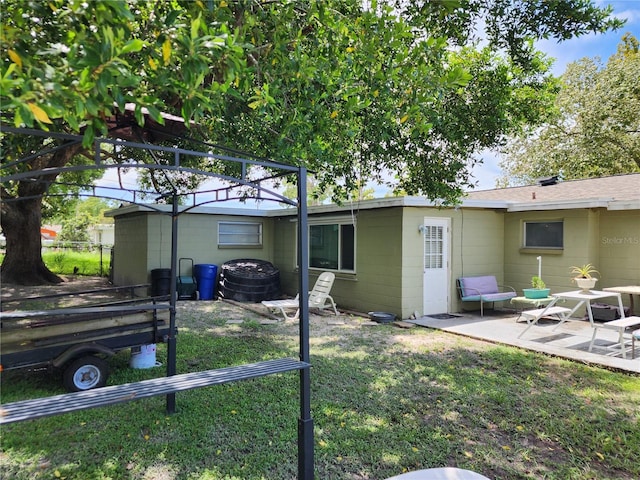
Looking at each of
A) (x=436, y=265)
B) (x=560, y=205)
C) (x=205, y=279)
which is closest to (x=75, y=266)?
(x=205, y=279)

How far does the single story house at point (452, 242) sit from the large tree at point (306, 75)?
161 cm

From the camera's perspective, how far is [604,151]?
17.5 metres

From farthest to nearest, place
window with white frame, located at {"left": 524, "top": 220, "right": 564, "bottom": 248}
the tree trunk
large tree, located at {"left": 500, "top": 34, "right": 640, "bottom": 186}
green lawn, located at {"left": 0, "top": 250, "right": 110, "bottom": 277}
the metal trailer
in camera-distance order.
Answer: green lawn, located at {"left": 0, "top": 250, "right": 110, "bottom": 277} < large tree, located at {"left": 500, "top": 34, "right": 640, "bottom": 186} < the tree trunk < window with white frame, located at {"left": 524, "top": 220, "right": 564, "bottom": 248} < the metal trailer

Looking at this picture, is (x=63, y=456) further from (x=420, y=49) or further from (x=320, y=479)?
(x=420, y=49)

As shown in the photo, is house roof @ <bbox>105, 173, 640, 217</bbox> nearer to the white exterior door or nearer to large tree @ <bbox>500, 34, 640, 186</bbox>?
the white exterior door

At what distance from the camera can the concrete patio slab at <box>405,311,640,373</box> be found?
5.45 meters

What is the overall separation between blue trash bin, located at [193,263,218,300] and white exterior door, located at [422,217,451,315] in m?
5.58

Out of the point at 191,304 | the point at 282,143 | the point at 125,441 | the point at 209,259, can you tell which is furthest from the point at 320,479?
the point at 209,259

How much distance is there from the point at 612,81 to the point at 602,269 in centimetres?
1152

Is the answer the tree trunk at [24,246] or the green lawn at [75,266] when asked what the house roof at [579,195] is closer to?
the tree trunk at [24,246]

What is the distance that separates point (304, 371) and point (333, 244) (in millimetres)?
7275

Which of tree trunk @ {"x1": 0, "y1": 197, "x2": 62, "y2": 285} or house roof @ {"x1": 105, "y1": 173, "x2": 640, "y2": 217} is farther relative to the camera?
tree trunk @ {"x1": 0, "y1": 197, "x2": 62, "y2": 285}

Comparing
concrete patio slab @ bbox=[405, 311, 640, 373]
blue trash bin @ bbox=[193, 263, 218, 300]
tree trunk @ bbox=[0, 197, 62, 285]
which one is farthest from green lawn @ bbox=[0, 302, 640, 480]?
tree trunk @ bbox=[0, 197, 62, 285]

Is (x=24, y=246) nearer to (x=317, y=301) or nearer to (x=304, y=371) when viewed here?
(x=317, y=301)
